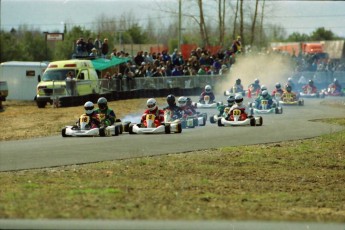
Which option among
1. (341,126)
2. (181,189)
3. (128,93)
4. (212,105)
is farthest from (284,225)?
(128,93)

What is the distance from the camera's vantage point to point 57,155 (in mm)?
18656

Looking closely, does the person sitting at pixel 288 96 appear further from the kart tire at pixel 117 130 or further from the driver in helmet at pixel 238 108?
the kart tire at pixel 117 130

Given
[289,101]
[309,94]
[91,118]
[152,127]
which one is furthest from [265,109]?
[309,94]

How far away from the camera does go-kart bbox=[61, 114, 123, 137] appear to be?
2398cm

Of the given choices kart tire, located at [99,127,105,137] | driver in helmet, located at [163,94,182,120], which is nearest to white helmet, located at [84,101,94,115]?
kart tire, located at [99,127,105,137]

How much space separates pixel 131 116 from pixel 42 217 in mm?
23955

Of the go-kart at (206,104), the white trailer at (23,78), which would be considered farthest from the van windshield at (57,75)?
the white trailer at (23,78)

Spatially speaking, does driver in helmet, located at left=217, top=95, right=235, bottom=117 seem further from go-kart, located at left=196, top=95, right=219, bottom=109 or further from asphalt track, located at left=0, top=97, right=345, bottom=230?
go-kart, located at left=196, top=95, right=219, bottom=109

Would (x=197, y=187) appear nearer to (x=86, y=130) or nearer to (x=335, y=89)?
(x=86, y=130)

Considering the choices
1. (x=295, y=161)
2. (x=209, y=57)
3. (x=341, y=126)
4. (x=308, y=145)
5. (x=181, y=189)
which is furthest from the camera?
(x=209, y=57)

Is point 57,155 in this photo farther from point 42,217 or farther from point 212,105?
point 212,105

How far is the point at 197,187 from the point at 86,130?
11.0 m

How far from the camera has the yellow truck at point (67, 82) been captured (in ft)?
121

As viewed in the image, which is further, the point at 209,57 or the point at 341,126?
the point at 209,57
